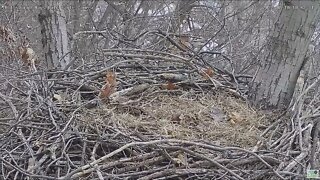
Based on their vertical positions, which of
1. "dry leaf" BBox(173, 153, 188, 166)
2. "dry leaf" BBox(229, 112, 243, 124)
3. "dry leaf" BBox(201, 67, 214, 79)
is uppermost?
"dry leaf" BBox(201, 67, 214, 79)

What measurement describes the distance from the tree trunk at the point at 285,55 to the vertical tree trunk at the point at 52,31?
202 centimetres

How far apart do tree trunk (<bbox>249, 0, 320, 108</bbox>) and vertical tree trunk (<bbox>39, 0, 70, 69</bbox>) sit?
6.63 feet

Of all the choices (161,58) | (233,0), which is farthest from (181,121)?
(233,0)

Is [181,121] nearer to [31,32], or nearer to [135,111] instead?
[135,111]

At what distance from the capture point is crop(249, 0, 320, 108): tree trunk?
110 inches

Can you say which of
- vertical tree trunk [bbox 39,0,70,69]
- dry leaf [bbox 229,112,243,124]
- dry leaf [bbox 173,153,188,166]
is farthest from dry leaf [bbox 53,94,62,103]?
vertical tree trunk [bbox 39,0,70,69]

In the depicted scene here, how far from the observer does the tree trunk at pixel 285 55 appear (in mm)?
2791

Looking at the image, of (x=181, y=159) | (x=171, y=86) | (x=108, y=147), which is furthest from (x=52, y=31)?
(x=181, y=159)

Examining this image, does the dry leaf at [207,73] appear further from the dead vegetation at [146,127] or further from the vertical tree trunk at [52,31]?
the vertical tree trunk at [52,31]

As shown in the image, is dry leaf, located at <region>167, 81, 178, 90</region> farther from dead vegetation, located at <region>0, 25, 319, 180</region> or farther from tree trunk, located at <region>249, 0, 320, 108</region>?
tree trunk, located at <region>249, 0, 320, 108</region>

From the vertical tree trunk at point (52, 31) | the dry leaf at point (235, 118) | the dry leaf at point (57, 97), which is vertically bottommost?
the dry leaf at point (235, 118)

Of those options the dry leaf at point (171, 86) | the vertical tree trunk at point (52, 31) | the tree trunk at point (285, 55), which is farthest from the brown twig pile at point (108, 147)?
the vertical tree trunk at point (52, 31)

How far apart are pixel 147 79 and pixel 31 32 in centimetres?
464

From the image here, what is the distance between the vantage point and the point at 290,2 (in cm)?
279
